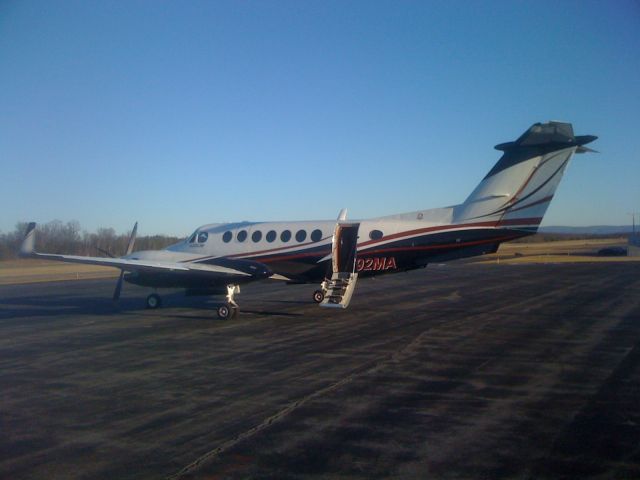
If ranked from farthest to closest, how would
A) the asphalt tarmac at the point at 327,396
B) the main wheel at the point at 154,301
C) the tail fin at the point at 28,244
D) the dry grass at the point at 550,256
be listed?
1. the dry grass at the point at 550,256
2. the main wheel at the point at 154,301
3. the tail fin at the point at 28,244
4. the asphalt tarmac at the point at 327,396

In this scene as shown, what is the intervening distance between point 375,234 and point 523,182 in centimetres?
478

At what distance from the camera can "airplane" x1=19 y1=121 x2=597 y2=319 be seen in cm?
1745

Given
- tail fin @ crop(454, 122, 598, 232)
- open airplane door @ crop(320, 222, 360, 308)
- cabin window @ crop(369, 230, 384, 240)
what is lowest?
open airplane door @ crop(320, 222, 360, 308)

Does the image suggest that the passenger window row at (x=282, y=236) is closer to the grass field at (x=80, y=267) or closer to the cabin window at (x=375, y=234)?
the cabin window at (x=375, y=234)

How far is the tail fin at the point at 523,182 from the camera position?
17.1m

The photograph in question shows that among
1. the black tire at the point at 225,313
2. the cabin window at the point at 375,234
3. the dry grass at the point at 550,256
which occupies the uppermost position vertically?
the cabin window at the point at 375,234

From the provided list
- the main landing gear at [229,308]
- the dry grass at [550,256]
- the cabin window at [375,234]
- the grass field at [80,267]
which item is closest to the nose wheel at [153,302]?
the main landing gear at [229,308]

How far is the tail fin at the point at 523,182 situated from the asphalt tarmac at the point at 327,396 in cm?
302

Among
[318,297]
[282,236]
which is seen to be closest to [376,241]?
[282,236]

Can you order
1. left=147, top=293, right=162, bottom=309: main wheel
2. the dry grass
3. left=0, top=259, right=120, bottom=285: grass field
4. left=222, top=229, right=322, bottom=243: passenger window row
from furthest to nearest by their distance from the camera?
the dry grass → left=0, top=259, right=120, bottom=285: grass field → left=147, top=293, right=162, bottom=309: main wheel → left=222, top=229, right=322, bottom=243: passenger window row

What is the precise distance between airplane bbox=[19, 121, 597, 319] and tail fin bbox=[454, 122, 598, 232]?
29mm

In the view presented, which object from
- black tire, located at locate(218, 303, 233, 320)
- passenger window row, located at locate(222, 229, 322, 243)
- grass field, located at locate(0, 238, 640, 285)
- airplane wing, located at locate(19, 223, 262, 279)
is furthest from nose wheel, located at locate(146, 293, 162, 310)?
grass field, located at locate(0, 238, 640, 285)

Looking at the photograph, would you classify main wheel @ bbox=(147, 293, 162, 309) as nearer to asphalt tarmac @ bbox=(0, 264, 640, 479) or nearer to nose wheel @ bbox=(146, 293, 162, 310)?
nose wheel @ bbox=(146, 293, 162, 310)

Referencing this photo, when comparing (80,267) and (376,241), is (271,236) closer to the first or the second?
(376,241)
